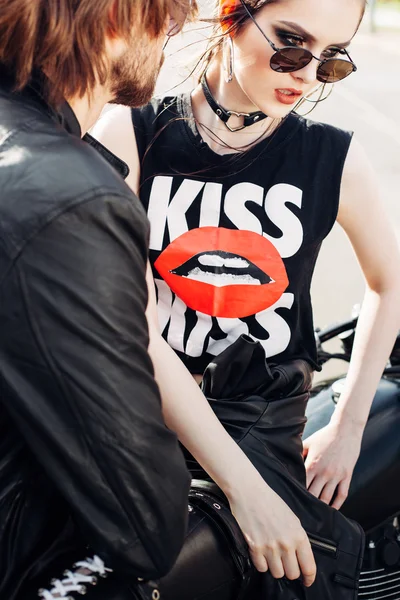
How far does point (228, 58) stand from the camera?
6.59ft

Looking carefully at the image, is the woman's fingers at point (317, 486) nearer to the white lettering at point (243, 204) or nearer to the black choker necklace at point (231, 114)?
the white lettering at point (243, 204)

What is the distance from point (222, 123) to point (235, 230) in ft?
0.91

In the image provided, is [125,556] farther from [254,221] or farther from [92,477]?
[254,221]

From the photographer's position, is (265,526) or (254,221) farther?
(254,221)

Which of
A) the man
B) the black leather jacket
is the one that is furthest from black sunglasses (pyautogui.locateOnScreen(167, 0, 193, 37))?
the black leather jacket

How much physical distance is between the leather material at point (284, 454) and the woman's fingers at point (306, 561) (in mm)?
40

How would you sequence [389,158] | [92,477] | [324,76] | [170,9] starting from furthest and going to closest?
[389,158], [324,76], [170,9], [92,477]

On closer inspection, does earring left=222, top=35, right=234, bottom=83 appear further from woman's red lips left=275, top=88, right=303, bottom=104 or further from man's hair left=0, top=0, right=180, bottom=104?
man's hair left=0, top=0, right=180, bottom=104

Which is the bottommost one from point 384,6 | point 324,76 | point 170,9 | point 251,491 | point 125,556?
point 384,6

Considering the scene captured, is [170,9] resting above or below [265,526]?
above

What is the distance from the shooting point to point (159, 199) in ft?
6.57

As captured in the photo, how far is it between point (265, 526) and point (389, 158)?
6395mm

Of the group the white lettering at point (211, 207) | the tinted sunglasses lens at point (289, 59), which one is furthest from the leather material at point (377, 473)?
the tinted sunglasses lens at point (289, 59)

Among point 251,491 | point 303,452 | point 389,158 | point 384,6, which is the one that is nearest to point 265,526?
point 251,491
